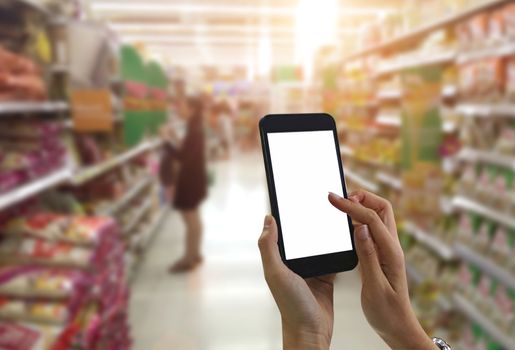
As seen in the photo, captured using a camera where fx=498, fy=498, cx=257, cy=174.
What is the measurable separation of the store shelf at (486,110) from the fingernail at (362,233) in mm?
2016

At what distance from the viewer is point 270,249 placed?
2.19 feet

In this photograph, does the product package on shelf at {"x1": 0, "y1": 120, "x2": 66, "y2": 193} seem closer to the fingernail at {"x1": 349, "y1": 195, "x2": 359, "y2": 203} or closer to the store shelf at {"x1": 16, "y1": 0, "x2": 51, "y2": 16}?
the store shelf at {"x1": 16, "y1": 0, "x2": 51, "y2": 16}

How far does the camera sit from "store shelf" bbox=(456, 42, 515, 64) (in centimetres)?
241

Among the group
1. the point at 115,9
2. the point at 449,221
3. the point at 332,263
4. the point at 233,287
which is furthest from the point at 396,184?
the point at 115,9

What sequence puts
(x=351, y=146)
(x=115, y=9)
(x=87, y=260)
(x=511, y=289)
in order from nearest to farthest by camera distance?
(x=87, y=260) → (x=511, y=289) → (x=351, y=146) → (x=115, y=9)

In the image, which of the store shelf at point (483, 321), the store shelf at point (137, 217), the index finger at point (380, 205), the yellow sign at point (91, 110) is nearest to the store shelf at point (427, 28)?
the store shelf at point (483, 321)

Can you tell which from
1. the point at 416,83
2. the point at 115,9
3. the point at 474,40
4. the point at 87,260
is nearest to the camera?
the point at 87,260

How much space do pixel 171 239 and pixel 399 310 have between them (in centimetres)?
538

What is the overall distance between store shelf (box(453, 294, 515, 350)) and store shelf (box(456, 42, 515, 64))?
4.55 feet

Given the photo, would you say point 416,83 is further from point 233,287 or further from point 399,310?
point 399,310

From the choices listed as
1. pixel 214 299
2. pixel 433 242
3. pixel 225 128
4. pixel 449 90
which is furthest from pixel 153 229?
pixel 225 128

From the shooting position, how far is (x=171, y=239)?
5.91 m

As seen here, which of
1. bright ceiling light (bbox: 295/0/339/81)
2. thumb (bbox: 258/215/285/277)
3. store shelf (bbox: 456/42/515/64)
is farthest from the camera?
bright ceiling light (bbox: 295/0/339/81)

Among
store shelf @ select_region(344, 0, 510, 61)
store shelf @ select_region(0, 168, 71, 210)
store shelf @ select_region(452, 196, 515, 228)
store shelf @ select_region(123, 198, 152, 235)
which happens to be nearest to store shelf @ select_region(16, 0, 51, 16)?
store shelf @ select_region(0, 168, 71, 210)
